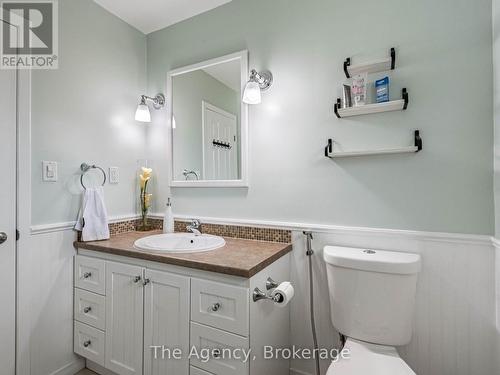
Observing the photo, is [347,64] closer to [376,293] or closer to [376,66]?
[376,66]

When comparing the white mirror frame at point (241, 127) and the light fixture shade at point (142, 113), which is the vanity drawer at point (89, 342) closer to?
the white mirror frame at point (241, 127)

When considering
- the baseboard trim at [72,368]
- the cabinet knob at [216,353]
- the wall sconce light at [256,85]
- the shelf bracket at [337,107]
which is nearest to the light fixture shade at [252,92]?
the wall sconce light at [256,85]

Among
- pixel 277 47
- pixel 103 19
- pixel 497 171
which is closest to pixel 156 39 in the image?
pixel 103 19

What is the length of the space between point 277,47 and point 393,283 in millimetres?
1456

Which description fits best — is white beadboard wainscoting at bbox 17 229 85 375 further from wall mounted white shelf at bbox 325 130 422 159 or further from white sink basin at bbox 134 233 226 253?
wall mounted white shelf at bbox 325 130 422 159

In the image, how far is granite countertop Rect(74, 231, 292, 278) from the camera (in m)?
1.11

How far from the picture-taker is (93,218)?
160 centimetres

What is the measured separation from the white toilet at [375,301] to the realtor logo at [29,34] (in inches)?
76.2

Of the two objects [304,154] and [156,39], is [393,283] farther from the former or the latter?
[156,39]

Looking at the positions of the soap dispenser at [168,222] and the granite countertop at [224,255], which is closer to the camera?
the granite countertop at [224,255]

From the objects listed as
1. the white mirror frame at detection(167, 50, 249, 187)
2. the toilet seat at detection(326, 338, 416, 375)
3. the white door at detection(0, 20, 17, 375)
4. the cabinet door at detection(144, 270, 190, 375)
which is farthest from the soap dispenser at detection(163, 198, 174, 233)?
the toilet seat at detection(326, 338, 416, 375)

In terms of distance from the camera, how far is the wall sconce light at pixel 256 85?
1.52m

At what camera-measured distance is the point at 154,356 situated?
132 centimetres

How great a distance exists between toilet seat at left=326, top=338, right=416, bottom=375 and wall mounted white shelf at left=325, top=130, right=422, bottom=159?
0.92 m
